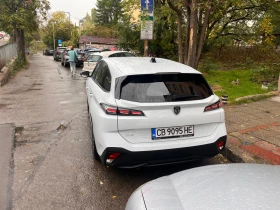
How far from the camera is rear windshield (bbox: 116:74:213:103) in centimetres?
308

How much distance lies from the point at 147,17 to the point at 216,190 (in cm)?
688

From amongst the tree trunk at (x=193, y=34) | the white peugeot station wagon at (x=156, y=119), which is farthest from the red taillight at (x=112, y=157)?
the tree trunk at (x=193, y=34)

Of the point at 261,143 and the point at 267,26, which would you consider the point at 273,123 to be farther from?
the point at 267,26

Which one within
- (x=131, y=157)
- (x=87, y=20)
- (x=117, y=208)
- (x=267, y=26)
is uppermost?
(x=87, y=20)

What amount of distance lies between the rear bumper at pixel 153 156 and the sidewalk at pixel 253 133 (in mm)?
1182

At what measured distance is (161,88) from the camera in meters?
3.20

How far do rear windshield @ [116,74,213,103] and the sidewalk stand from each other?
55.4 inches

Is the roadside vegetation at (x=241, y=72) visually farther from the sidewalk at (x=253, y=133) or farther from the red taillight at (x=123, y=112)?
the red taillight at (x=123, y=112)

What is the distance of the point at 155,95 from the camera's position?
122 inches

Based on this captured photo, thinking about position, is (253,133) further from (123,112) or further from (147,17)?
(147,17)

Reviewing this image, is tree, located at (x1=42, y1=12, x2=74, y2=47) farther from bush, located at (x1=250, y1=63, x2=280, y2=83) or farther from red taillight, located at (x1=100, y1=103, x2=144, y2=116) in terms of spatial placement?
red taillight, located at (x1=100, y1=103, x2=144, y2=116)

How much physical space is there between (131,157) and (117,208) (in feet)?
2.01

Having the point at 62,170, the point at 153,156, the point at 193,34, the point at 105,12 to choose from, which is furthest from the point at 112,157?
the point at 105,12

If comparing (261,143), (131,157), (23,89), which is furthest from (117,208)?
(23,89)
